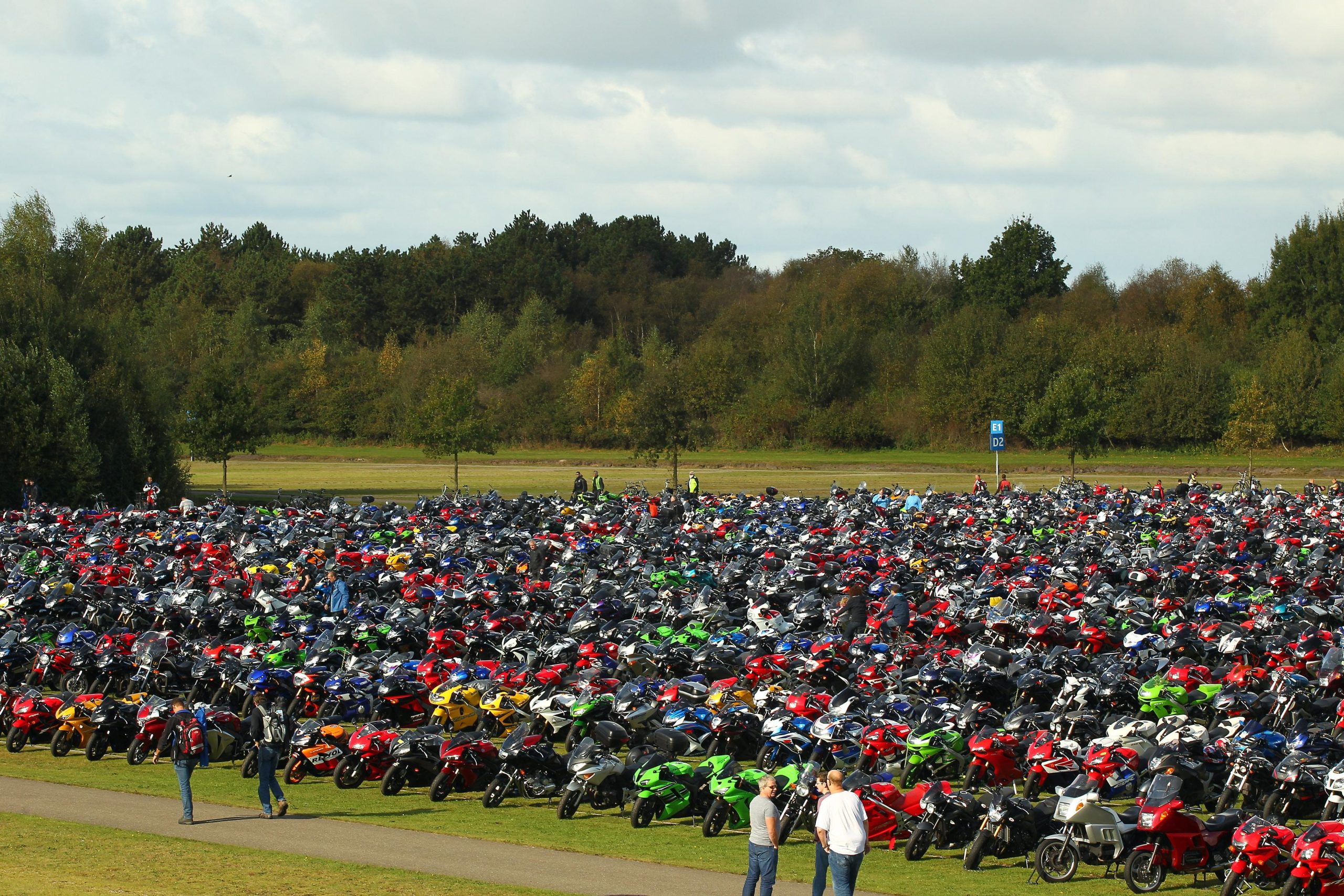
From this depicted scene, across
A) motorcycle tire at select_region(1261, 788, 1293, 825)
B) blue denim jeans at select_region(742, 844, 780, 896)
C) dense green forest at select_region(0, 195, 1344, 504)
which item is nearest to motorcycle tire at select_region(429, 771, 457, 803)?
blue denim jeans at select_region(742, 844, 780, 896)

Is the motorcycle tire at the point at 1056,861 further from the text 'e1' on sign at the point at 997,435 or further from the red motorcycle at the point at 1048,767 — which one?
the text 'e1' on sign at the point at 997,435

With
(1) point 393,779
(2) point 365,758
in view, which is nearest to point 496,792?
(1) point 393,779

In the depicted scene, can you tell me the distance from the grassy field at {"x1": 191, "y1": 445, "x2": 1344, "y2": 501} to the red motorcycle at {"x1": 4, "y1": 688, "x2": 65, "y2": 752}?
4198cm

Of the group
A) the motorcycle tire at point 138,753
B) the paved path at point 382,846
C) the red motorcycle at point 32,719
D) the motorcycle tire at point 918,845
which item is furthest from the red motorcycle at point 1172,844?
the red motorcycle at point 32,719

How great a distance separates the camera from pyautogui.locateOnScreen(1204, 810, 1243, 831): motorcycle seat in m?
12.9

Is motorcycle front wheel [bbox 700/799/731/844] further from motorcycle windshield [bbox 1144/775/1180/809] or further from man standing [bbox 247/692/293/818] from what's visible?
man standing [bbox 247/692/293/818]

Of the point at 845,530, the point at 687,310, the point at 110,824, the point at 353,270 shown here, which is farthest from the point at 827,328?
the point at 110,824

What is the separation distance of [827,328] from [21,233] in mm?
55018

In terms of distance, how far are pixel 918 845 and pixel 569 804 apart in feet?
12.2

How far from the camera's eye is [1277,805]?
574 inches

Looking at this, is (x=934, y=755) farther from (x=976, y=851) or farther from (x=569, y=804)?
(x=569, y=804)

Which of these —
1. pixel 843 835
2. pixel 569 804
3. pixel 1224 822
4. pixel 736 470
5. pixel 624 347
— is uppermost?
pixel 624 347

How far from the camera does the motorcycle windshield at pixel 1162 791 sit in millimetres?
12906

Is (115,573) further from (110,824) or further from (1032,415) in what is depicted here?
(1032,415)
